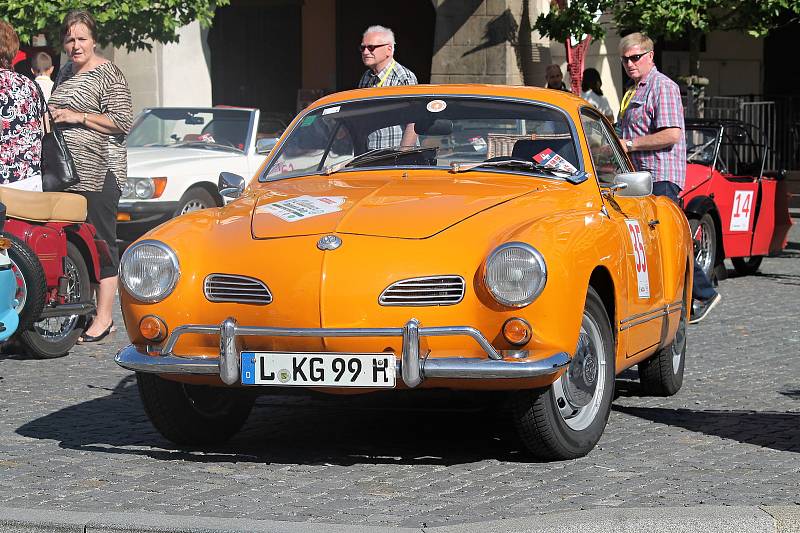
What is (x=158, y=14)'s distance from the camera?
2234 centimetres

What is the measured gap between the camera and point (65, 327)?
980cm

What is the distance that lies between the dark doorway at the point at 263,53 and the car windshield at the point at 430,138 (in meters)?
25.6

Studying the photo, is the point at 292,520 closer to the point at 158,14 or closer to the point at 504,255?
the point at 504,255

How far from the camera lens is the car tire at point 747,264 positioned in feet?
49.4

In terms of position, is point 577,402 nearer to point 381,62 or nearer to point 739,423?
point 739,423

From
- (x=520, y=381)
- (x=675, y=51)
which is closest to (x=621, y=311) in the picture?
(x=520, y=381)

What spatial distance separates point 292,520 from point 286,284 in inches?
41.7

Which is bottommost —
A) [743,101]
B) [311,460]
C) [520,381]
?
[311,460]

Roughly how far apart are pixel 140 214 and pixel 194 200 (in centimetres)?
68

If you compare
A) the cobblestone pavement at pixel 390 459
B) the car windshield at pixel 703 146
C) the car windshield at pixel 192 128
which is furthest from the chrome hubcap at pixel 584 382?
the car windshield at pixel 192 128

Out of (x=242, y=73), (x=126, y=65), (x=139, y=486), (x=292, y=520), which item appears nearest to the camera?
(x=292, y=520)

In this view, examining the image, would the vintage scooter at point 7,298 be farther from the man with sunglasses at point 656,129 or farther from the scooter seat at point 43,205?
the man with sunglasses at point 656,129

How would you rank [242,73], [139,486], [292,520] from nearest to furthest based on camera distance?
[292,520] → [139,486] → [242,73]

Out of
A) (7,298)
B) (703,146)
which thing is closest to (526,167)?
(7,298)
